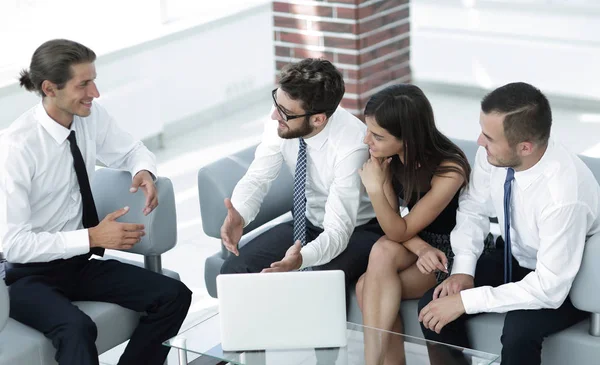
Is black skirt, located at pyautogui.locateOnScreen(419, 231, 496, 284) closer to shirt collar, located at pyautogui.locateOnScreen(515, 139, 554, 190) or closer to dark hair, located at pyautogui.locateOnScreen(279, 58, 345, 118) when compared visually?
shirt collar, located at pyautogui.locateOnScreen(515, 139, 554, 190)

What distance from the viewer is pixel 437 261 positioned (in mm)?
2961

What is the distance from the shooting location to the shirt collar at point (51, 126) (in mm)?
3064

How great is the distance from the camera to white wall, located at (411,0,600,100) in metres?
6.52

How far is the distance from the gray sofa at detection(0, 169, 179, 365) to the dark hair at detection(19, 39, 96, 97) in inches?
17.3

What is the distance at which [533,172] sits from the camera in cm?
281

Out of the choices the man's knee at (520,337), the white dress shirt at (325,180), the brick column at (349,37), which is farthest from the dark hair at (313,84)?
the brick column at (349,37)

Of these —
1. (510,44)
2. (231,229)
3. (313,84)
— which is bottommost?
(510,44)

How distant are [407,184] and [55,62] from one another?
3.98 feet

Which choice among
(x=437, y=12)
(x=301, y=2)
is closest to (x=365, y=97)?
(x=301, y=2)

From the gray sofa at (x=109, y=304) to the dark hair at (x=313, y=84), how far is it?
21.9 inches

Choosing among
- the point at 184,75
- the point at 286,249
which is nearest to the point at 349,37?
the point at 184,75

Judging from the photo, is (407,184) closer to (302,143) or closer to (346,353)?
(302,143)

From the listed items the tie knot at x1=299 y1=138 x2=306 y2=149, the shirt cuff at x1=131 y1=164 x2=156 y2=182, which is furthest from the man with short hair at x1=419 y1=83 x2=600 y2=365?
the shirt cuff at x1=131 y1=164 x2=156 y2=182

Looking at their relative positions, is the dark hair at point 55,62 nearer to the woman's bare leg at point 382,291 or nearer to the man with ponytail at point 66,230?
the man with ponytail at point 66,230
